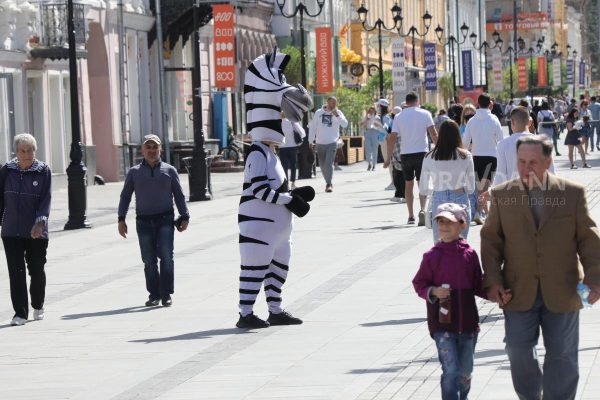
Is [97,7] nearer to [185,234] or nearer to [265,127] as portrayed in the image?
[185,234]

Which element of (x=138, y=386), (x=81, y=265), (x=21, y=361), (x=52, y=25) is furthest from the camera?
(x=52, y=25)

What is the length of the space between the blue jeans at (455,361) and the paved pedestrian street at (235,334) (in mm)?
751

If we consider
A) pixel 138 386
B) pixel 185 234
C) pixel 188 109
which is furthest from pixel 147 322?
pixel 188 109

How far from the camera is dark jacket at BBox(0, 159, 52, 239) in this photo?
14.0 m

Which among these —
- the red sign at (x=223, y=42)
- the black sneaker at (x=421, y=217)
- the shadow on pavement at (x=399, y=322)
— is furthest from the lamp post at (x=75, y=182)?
the red sign at (x=223, y=42)

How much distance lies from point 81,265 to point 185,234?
152 inches

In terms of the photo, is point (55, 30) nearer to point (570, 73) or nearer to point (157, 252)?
point (157, 252)

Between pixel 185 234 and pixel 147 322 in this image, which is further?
pixel 185 234

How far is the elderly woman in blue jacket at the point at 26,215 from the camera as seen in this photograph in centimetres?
1402

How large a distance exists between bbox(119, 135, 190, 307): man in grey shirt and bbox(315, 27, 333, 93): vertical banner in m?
37.2

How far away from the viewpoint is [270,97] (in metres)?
13.4

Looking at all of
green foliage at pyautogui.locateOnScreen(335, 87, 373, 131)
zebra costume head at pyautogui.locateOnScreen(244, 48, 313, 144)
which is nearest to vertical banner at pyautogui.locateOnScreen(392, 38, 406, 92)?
green foliage at pyautogui.locateOnScreen(335, 87, 373, 131)

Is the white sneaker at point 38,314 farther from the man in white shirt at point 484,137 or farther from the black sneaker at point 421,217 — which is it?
the black sneaker at point 421,217

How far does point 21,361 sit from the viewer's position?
1155 cm
